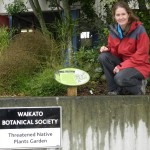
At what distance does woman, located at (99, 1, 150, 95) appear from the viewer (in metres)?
4.93

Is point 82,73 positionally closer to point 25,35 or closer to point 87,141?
point 87,141

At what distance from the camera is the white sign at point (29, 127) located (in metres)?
4.84

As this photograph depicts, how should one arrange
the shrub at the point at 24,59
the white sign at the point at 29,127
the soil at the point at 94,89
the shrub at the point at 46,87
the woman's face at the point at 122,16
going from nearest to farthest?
the white sign at the point at 29,127 < the woman's face at the point at 122,16 < the shrub at the point at 46,87 < the soil at the point at 94,89 < the shrub at the point at 24,59

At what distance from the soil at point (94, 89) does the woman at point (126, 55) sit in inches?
16.7

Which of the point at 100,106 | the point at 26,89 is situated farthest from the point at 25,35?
the point at 100,106

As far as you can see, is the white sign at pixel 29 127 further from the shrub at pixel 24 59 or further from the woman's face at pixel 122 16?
the woman's face at pixel 122 16

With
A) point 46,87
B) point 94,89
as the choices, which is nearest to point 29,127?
point 46,87

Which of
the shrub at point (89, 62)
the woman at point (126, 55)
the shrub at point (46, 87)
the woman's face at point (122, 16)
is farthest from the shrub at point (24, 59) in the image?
the woman's face at point (122, 16)

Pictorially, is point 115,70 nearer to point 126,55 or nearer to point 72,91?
point 126,55

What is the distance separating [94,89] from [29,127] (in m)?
1.32

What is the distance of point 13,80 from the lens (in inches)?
227

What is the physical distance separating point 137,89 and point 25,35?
271 cm

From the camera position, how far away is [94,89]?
5750 millimetres

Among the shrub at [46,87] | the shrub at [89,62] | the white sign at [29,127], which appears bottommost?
the white sign at [29,127]
